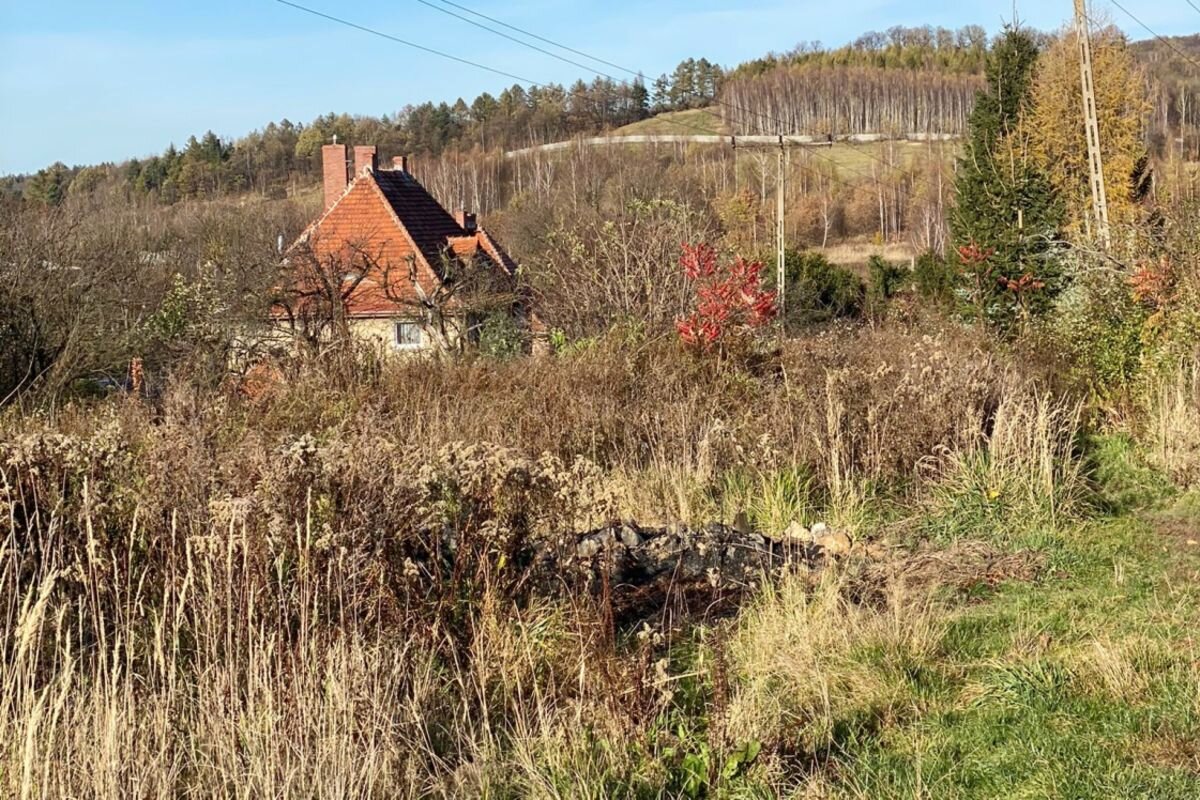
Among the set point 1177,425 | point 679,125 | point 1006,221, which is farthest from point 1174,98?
point 1177,425

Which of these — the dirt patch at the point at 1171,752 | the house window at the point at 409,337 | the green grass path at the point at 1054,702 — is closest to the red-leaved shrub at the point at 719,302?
the green grass path at the point at 1054,702

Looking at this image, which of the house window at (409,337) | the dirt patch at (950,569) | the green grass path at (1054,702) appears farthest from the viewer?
the house window at (409,337)

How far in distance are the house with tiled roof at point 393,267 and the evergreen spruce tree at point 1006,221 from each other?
6.61 meters

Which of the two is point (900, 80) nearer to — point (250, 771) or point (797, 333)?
point (797, 333)

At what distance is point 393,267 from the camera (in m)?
18.4

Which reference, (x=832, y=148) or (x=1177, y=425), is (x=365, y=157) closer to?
(x=1177, y=425)

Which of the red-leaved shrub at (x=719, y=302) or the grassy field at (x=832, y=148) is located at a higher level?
the grassy field at (x=832, y=148)

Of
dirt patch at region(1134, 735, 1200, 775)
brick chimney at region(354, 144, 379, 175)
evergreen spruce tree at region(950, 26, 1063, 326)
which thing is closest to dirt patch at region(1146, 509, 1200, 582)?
dirt patch at region(1134, 735, 1200, 775)

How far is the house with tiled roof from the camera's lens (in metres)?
14.8

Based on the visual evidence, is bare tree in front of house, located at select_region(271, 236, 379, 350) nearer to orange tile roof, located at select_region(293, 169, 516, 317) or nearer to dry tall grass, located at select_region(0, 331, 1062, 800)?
dry tall grass, located at select_region(0, 331, 1062, 800)

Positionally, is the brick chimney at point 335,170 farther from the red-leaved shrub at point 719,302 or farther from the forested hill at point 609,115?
the forested hill at point 609,115

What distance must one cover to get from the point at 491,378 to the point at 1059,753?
6681 millimetres

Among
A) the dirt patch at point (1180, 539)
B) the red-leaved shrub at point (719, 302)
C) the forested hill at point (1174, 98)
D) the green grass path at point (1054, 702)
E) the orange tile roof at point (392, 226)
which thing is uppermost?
the forested hill at point (1174, 98)

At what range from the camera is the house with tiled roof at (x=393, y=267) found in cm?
1480
